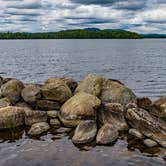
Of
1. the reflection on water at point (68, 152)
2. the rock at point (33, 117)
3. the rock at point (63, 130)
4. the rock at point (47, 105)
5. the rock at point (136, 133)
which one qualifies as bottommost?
the reflection on water at point (68, 152)

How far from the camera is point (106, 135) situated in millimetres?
14984

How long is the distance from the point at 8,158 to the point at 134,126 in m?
6.44

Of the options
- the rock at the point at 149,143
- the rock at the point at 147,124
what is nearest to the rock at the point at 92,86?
the rock at the point at 147,124

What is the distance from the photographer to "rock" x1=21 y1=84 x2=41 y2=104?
19.1 m

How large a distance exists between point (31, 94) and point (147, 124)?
735 centimetres

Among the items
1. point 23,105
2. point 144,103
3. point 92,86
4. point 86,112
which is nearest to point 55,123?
point 86,112

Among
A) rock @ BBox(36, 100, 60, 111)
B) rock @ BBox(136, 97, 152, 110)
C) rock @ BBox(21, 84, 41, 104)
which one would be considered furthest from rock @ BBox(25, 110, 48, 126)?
rock @ BBox(136, 97, 152, 110)

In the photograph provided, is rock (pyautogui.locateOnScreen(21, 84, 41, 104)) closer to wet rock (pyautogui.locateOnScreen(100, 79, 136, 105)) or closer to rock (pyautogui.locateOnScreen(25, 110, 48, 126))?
rock (pyautogui.locateOnScreen(25, 110, 48, 126))

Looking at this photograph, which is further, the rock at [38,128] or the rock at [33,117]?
the rock at [33,117]

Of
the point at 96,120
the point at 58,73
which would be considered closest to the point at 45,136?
the point at 96,120

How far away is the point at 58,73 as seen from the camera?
4334 centimetres

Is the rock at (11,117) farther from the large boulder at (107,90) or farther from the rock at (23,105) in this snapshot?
the large boulder at (107,90)

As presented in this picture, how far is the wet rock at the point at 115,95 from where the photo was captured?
64.0 ft

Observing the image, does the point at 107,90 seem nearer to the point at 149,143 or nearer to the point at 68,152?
the point at 149,143
